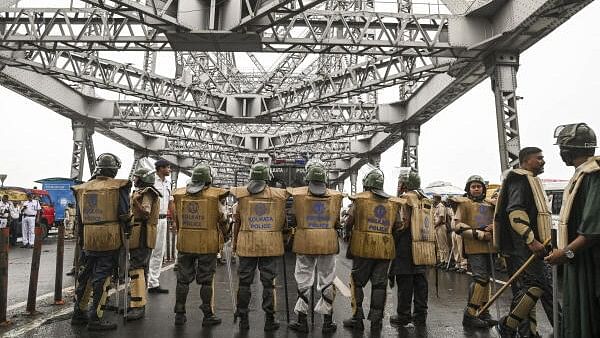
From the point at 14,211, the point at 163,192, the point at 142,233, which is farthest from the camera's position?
the point at 14,211

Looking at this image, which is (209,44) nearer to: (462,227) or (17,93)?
(462,227)

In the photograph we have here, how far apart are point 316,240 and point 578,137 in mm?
3041

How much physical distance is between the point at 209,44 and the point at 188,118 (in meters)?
10.2

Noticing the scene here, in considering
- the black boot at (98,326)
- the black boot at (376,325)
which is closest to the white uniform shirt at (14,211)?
the black boot at (98,326)

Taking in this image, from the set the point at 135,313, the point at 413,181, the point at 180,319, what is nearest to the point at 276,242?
the point at 180,319

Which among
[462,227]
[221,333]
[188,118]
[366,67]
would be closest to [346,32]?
[366,67]

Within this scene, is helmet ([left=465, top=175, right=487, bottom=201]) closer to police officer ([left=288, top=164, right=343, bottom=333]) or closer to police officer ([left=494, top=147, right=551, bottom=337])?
police officer ([left=494, top=147, right=551, bottom=337])

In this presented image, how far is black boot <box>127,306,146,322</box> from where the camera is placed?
18.6ft

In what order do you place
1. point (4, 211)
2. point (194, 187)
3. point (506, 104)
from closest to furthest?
point (194, 187) < point (506, 104) < point (4, 211)

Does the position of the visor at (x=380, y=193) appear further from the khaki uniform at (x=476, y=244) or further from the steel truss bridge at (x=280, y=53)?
the steel truss bridge at (x=280, y=53)

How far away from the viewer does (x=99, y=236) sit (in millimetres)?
5363

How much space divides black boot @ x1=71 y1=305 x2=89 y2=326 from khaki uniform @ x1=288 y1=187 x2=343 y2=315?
2.73 metres

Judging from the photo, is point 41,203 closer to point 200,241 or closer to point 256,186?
point 200,241

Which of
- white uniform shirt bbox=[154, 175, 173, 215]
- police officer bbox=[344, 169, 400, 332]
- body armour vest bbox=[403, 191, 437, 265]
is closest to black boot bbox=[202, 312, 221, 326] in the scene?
police officer bbox=[344, 169, 400, 332]
